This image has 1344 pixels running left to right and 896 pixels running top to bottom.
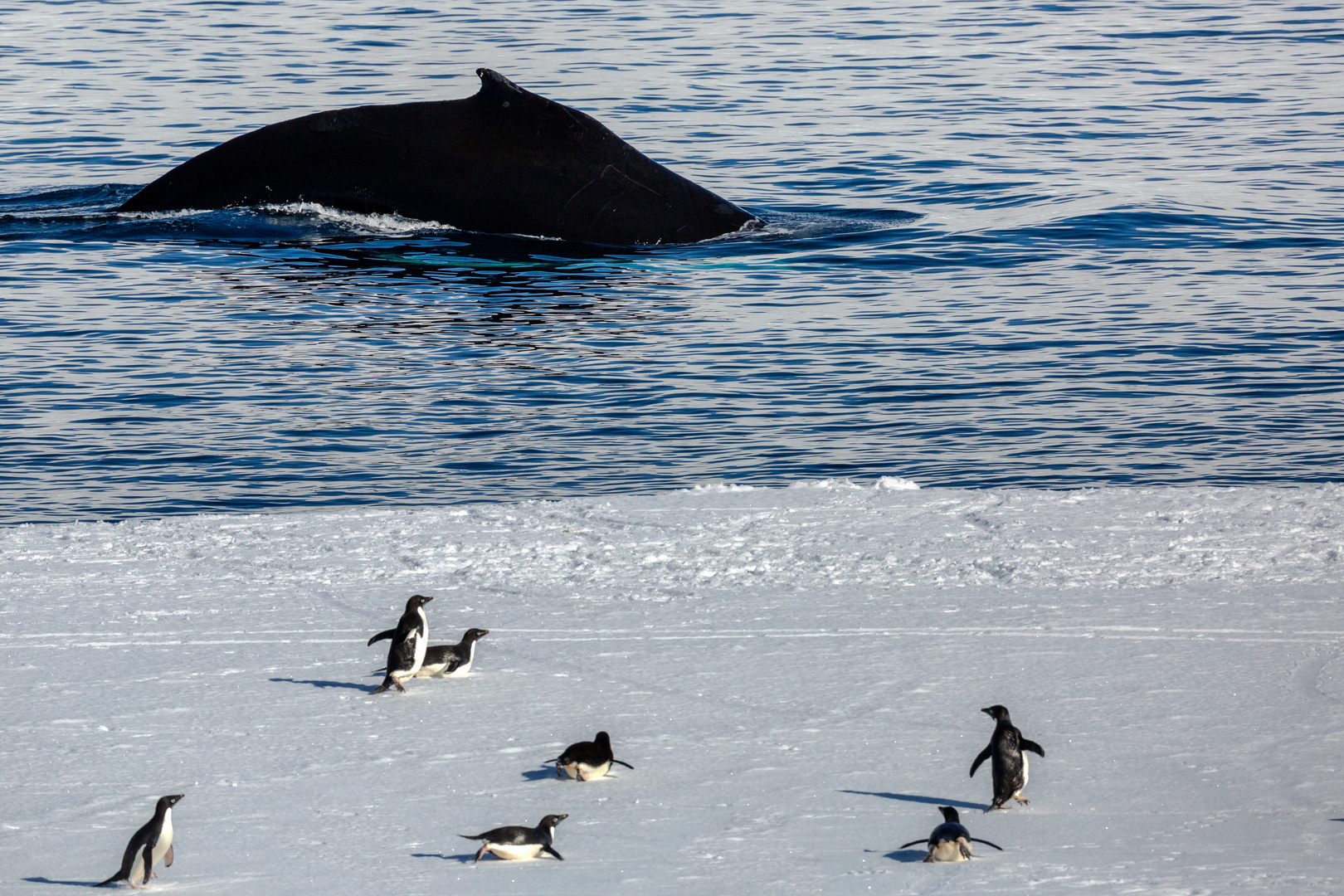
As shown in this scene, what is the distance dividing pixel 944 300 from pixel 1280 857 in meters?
9.75

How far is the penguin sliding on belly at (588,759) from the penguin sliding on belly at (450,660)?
38.4 inches

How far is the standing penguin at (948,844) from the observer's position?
183 inches

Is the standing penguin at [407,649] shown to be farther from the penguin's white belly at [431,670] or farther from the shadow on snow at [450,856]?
the shadow on snow at [450,856]

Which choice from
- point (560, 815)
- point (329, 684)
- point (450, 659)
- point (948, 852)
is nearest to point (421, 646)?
point (450, 659)

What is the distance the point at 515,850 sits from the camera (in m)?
4.70

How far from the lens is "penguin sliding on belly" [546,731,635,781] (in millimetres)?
5172

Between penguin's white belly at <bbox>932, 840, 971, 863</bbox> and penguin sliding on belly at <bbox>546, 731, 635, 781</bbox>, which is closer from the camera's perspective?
penguin's white belly at <bbox>932, 840, 971, 863</bbox>

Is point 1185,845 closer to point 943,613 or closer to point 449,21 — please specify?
point 943,613

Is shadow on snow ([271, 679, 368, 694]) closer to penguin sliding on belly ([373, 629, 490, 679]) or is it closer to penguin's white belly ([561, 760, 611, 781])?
penguin sliding on belly ([373, 629, 490, 679])

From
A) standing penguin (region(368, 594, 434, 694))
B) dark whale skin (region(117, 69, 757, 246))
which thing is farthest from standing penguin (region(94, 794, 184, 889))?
dark whale skin (region(117, 69, 757, 246))

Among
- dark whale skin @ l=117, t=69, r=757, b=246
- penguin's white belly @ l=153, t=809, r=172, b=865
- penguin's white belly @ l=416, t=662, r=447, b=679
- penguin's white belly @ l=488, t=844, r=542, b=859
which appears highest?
dark whale skin @ l=117, t=69, r=757, b=246

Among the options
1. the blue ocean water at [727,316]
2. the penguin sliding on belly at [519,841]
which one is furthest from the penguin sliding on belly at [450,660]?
the blue ocean water at [727,316]

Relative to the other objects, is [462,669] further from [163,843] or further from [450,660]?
[163,843]

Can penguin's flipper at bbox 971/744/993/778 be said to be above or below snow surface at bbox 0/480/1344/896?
above
